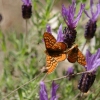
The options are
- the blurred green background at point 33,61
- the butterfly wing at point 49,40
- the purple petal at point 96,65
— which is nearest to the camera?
the butterfly wing at point 49,40

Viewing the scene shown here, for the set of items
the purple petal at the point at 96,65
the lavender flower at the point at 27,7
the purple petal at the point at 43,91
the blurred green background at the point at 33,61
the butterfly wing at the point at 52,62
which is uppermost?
the lavender flower at the point at 27,7

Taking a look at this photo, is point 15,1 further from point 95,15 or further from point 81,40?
point 95,15

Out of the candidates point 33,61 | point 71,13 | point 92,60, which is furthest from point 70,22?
point 33,61

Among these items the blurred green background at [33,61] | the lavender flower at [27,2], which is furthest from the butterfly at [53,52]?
the lavender flower at [27,2]

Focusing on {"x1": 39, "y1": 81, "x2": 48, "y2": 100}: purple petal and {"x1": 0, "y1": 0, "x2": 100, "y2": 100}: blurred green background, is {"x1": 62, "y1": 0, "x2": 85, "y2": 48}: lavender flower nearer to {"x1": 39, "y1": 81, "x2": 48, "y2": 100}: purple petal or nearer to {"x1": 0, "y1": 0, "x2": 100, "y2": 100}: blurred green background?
{"x1": 0, "y1": 0, "x2": 100, "y2": 100}: blurred green background

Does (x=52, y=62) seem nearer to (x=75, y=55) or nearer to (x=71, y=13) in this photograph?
(x=75, y=55)

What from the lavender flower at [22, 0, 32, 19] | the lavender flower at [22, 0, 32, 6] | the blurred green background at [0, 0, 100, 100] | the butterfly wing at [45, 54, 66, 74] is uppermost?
the lavender flower at [22, 0, 32, 6]

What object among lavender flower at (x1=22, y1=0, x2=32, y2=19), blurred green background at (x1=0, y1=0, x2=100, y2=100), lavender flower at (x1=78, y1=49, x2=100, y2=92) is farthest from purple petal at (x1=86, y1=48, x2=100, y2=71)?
lavender flower at (x1=22, y1=0, x2=32, y2=19)

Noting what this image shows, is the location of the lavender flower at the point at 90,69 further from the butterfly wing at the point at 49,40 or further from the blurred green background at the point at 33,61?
the butterfly wing at the point at 49,40

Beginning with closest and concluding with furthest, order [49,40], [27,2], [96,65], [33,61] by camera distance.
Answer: [49,40]
[96,65]
[27,2]
[33,61]
